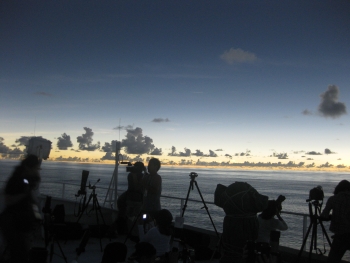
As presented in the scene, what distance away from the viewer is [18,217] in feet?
10.7

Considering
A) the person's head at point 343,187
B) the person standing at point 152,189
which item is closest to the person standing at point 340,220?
the person's head at point 343,187

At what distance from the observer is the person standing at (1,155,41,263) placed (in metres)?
3.27

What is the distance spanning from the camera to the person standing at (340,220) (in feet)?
13.0

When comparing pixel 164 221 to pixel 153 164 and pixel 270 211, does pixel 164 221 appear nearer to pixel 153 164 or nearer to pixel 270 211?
pixel 270 211

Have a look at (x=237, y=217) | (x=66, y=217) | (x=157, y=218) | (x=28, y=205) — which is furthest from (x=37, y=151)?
(x=237, y=217)

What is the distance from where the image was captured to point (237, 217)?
3.40m

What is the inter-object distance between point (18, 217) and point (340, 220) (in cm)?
341

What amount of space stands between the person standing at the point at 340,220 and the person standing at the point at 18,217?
3167mm

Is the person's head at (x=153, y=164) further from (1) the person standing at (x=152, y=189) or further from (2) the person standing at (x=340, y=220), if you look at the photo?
(2) the person standing at (x=340, y=220)

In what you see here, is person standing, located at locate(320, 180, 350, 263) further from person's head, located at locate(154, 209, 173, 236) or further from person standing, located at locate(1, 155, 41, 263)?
person standing, located at locate(1, 155, 41, 263)

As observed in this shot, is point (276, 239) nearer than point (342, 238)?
Yes

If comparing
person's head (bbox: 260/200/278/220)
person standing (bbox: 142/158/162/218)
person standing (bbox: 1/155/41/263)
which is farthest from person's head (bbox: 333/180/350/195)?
person standing (bbox: 1/155/41/263)

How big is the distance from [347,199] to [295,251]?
1.36 m

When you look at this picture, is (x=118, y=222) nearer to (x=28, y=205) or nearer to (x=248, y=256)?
(x=28, y=205)
